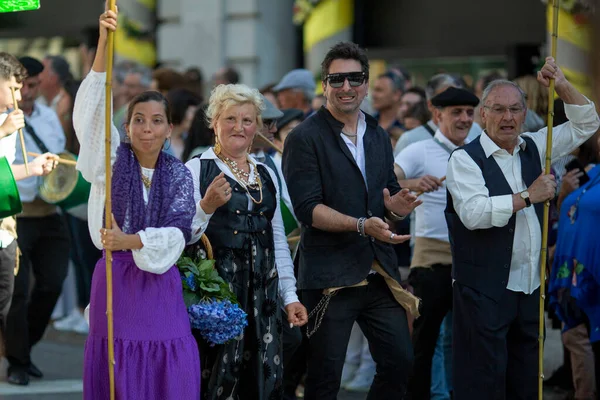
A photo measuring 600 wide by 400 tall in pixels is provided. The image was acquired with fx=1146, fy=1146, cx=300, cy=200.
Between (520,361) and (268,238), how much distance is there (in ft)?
5.36

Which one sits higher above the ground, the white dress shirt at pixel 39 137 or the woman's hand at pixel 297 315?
the white dress shirt at pixel 39 137

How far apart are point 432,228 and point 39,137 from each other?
10.5 ft

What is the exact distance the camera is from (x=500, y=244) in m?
6.37

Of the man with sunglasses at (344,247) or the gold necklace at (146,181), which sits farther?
the man with sunglasses at (344,247)

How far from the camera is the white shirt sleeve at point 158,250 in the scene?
539 centimetres

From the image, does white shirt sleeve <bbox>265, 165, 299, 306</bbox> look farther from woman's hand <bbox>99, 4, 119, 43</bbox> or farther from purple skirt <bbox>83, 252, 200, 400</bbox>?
woman's hand <bbox>99, 4, 119, 43</bbox>

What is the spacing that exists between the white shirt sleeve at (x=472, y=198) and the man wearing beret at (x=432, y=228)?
902mm

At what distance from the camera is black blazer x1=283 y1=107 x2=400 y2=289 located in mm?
6273

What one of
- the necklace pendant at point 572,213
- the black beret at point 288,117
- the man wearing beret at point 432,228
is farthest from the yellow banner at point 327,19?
the necklace pendant at point 572,213

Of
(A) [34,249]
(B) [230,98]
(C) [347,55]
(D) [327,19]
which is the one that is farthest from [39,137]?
(D) [327,19]

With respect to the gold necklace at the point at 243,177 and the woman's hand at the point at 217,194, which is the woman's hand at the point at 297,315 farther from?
the woman's hand at the point at 217,194

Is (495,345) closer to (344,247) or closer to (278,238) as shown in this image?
(344,247)

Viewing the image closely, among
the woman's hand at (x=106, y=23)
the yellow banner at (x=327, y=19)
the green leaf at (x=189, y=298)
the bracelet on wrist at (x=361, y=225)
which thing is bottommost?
the green leaf at (x=189, y=298)

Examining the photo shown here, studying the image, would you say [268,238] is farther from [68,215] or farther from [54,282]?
[68,215]
